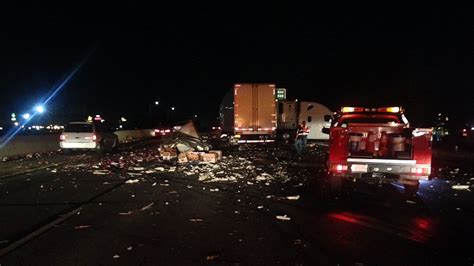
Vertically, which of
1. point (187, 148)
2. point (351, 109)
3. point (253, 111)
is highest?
point (253, 111)

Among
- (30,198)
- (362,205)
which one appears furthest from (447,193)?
(30,198)

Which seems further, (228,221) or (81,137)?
(81,137)

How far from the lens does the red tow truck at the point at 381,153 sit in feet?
38.8

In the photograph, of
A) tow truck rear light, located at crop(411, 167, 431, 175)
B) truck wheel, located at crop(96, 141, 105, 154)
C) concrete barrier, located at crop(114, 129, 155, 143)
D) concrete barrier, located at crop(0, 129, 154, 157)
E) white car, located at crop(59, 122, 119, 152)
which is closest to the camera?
tow truck rear light, located at crop(411, 167, 431, 175)

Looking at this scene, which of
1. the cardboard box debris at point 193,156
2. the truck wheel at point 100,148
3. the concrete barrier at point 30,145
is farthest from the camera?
the truck wheel at point 100,148

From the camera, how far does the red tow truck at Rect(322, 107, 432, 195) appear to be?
38.8ft

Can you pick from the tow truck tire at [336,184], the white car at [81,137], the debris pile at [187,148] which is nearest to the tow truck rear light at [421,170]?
the tow truck tire at [336,184]

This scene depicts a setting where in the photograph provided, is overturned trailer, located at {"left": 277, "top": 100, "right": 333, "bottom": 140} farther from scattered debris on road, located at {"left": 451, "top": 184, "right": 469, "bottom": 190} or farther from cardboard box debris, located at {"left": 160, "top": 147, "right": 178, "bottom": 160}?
scattered debris on road, located at {"left": 451, "top": 184, "right": 469, "bottom": 190}

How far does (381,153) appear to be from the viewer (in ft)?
43.4

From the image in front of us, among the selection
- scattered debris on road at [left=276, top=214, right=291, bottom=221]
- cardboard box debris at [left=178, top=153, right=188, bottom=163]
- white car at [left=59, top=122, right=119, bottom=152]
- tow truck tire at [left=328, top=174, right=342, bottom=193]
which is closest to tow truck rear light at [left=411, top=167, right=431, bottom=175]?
tow truck tire at [left=328, top=174, right=342, bottom=193]

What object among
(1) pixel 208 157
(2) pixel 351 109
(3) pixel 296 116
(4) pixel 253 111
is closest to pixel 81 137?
(1) pixel 208 157

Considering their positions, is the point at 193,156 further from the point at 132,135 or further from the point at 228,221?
the point at 132,135

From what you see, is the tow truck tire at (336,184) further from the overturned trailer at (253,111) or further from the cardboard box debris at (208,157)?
the overturned trailer at (253,111)

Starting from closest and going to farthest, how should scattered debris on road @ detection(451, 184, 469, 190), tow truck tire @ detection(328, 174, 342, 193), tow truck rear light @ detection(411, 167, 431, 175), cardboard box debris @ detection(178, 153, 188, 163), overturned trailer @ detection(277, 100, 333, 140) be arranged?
tow truck rear light @ detection(411, 167, 431, 175), tow truck tire @ detection(328, 174, 342, 193), scattered debris on road @ detection(451, 184, 469, 190), cardboard box debris @ detection(178, 153, 188, 163), overturned trailer @ detection(277, 100, 333, 140)
